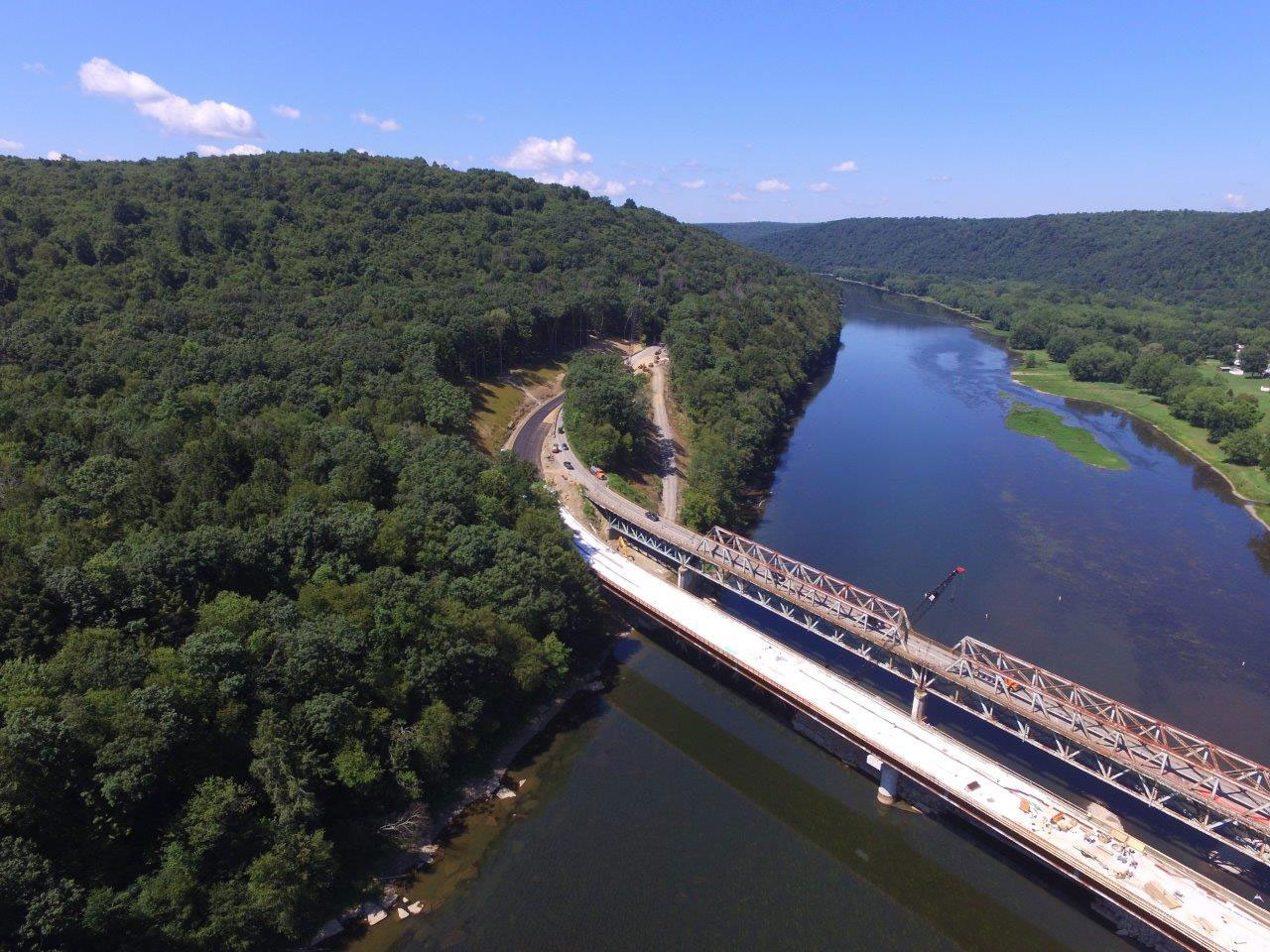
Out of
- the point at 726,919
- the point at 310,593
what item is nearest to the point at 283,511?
the point at 310,593

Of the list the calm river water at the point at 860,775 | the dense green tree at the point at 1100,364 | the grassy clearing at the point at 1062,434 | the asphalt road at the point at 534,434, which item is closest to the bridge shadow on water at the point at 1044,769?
the calm river water at the point at 860,775

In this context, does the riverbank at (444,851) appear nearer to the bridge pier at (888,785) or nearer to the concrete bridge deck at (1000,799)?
the concrete bridge deck at (1000,799)

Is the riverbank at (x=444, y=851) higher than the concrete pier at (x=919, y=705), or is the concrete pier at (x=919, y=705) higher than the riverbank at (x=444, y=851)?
the concrete pier at (x=919, y=705)

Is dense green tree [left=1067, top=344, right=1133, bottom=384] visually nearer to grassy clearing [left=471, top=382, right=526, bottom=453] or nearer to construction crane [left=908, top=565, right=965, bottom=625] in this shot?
construction crane [left=908, top=565, right=965, bottom=625]

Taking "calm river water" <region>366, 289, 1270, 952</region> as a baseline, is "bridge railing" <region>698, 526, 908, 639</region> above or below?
above

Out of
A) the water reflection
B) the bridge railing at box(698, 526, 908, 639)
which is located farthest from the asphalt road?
the bridge railing at box(698, 526, 908, 639)

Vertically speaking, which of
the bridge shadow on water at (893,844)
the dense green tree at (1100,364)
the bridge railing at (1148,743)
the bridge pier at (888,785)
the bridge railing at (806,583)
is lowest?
the bridge shadow on water at (893,844)

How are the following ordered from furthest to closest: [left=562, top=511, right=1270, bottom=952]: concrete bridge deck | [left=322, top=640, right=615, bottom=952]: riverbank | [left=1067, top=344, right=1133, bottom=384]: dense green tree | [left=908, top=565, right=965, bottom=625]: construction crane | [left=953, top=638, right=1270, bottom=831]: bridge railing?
[left=1067, top=344, right=1133, bottom=384]: dense green tree → [left=908, top=565, right=965, bottom=625]: construction crane → [left=953, top=638, right=1270, bottom=831]: bridge railing → [left=322, top=640, right=615, bottom=952]: riverbank → [left=562, top=511, right=1270, bottom=952]: concrete bridge deck
